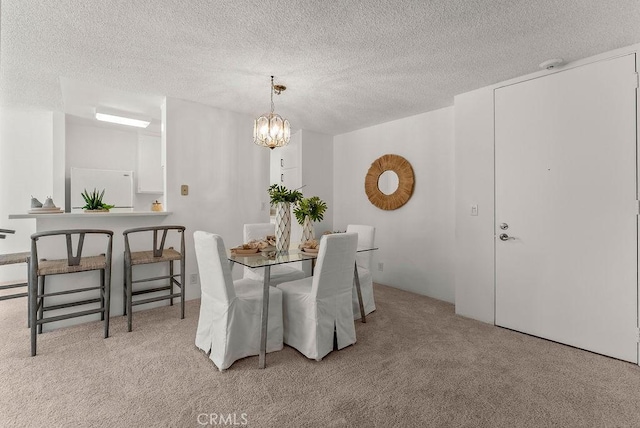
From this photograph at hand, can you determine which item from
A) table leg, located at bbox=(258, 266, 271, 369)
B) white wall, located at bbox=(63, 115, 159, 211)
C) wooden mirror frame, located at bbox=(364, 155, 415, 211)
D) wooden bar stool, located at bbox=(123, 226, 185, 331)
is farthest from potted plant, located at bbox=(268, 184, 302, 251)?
white wall, located at bbox=(63, 115, 159, 211)

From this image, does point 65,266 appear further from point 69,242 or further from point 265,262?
point 265,262

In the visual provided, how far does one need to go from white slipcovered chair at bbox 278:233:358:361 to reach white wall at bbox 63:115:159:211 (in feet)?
13.7

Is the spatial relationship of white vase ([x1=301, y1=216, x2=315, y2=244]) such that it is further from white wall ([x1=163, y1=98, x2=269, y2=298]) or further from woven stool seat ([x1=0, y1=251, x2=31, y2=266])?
woven stool seat ([x1=0, y1=251, x2=31, y2=266])

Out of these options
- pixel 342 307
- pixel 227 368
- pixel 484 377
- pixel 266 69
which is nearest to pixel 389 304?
pixel 342 307

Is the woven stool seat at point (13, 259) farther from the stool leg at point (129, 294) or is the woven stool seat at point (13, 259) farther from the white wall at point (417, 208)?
the white wall at point (417, 208)

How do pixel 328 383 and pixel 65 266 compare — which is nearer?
pixel 328 383

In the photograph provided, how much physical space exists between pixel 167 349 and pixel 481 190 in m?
3.15

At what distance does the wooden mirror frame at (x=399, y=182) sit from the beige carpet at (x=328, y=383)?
6.25 ft

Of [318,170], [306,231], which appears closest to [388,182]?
[318,170]

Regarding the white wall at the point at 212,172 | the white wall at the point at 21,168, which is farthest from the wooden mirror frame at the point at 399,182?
the white wall at the point at 21,168

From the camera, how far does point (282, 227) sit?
2.68 meters

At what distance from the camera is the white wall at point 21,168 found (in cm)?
412

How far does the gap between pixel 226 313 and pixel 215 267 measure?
1.08 ft

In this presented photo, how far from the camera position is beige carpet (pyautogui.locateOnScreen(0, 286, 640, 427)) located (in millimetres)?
1615
